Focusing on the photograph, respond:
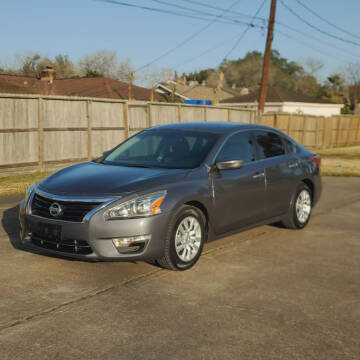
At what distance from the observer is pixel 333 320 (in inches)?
179

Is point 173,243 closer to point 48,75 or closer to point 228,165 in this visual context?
point 228,165

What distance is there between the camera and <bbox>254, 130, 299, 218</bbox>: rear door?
23.9 feet

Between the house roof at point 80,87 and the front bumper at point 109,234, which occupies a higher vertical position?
the house roof at point 80,87

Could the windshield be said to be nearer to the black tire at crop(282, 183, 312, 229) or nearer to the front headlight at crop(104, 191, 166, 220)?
the front headlight at crop(104, 191, 166, 220)

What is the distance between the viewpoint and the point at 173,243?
565 centimetres

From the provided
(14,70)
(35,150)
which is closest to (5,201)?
(35,150)

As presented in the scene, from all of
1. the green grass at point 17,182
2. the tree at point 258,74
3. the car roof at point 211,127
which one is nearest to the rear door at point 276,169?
the car roof at point 211,127

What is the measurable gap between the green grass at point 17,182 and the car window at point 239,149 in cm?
662

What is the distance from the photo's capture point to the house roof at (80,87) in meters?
34.5

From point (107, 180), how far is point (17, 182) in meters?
8.69

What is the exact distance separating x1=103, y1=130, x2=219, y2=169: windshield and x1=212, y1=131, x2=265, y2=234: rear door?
0.26m

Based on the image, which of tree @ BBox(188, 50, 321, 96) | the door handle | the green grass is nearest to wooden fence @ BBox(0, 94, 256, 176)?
the green grass

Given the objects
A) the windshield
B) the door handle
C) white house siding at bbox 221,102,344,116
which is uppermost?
white house siding at bbox 221,102,344,116

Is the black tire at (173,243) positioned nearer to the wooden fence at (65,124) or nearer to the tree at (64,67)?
the wooden fence at (65,124)
